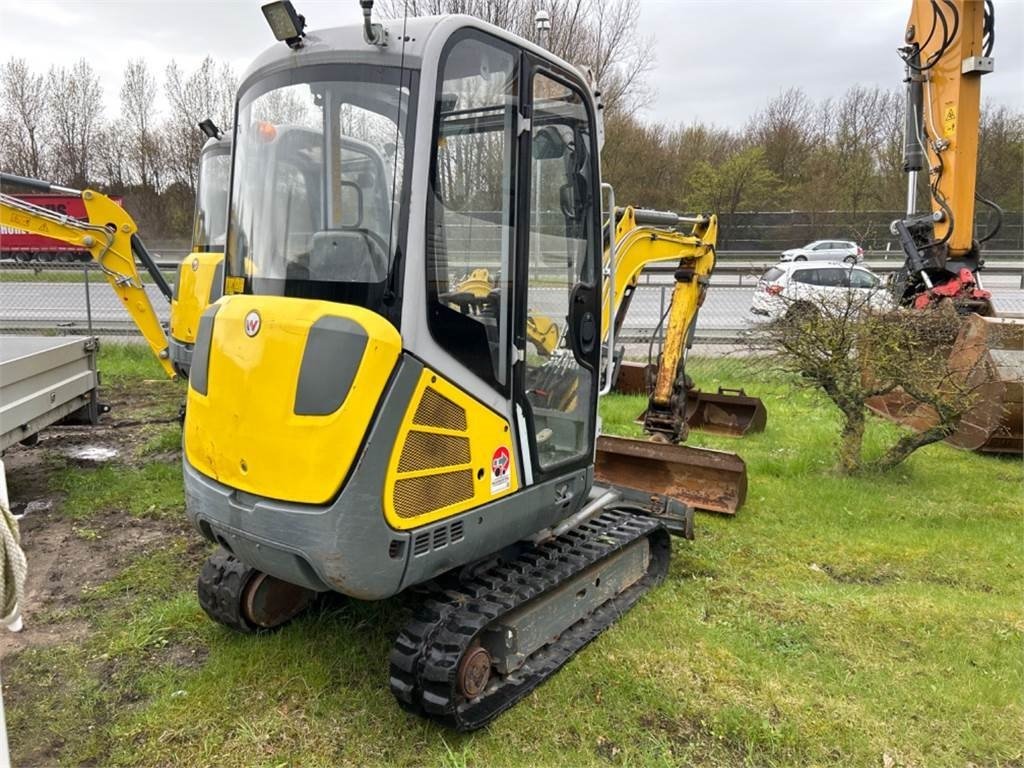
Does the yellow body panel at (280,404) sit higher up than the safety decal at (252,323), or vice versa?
the safety decal at (252,323)

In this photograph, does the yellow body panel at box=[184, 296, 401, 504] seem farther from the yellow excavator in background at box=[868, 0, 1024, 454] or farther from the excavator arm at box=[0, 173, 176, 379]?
the yellow excavator in background at box=[868, 0, 1024, 454]

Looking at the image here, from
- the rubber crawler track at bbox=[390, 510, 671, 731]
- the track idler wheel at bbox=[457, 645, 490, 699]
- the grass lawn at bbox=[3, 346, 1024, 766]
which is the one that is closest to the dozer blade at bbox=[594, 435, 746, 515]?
the grass lawn at bbox=[3, 346, 1024, 766]

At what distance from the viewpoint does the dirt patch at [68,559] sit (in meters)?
3.76

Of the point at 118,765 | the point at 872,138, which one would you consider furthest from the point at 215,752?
the point at 872,138

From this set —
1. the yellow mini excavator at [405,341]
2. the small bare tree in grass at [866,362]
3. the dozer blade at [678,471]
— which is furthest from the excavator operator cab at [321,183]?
the small bare tree in grass at [866,362]

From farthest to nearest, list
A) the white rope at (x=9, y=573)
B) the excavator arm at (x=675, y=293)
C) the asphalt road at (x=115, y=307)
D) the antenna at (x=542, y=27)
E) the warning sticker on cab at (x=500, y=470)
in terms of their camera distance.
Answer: the asphalt road at (x=115, y=307), the excavator arm at (x=675, y=293), the antenna at (x=542, y=27), the warning sticker on cab at (x=500, y=470), the white rope at (x=9, y=573)

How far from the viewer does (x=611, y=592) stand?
3.98m

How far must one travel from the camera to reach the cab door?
3.14 metres

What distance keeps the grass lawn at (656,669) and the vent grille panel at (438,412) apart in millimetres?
1266

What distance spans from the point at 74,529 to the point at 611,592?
370cm

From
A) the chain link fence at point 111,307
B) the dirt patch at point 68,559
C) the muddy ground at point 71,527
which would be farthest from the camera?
the chain link fence at point 111,307

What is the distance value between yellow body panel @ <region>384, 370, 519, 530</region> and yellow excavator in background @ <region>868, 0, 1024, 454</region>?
512cm

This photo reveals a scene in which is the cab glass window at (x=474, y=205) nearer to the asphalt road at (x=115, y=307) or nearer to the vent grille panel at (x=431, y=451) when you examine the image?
the vent grille panel at (x=431, y=451)

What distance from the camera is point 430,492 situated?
9.11ft
